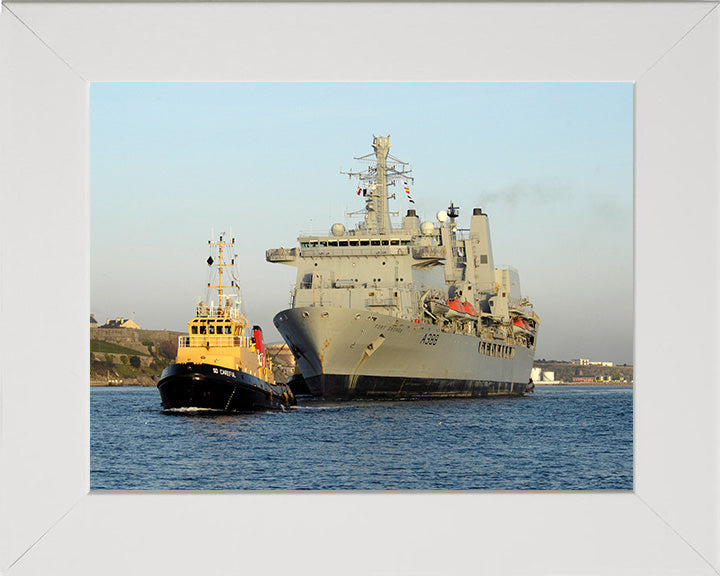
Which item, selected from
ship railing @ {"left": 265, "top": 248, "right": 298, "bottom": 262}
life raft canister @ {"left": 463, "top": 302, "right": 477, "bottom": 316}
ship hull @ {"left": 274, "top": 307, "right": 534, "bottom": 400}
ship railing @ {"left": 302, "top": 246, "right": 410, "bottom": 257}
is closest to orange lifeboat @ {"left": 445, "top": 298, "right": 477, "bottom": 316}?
Result: life raft canister @ {"left": 463, "top": 302, "right": 477, "bottom": 316}

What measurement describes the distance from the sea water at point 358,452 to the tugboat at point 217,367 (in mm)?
382

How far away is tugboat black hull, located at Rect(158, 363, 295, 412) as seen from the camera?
17.7 meters

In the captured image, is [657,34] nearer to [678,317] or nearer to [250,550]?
[678,317]

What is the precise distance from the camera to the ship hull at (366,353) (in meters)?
21.7

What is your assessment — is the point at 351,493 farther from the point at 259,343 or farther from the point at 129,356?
the point at 129,356

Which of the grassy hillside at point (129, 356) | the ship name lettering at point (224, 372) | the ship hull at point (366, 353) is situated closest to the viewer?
the ship name lettering at point (224, 372)

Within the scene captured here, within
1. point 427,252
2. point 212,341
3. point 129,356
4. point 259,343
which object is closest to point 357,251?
point 427,252

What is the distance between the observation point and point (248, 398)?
61.3ft

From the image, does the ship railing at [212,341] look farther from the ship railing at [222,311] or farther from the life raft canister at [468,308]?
the life raft canister at [468,308]

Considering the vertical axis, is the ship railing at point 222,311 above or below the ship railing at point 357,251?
below

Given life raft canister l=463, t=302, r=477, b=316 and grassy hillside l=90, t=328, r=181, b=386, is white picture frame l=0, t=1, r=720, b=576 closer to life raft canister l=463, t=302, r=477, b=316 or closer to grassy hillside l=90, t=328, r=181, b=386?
life raft canister l=463, t=302, r=477, b=316

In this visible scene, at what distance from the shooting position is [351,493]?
5.27m

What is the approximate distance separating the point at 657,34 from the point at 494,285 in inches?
1149

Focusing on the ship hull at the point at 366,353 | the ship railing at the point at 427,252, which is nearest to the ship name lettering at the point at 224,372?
the ship hull at the point at 366,353
